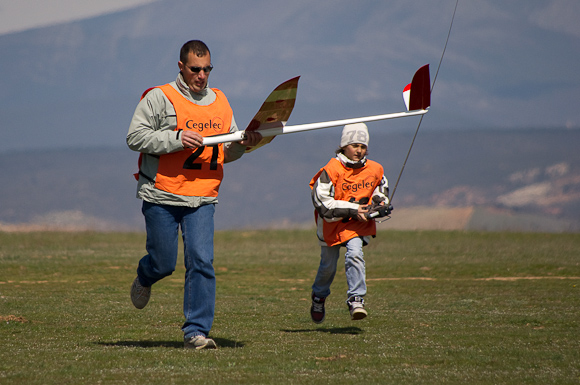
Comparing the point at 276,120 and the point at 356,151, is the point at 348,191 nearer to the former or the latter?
the point at 356,151

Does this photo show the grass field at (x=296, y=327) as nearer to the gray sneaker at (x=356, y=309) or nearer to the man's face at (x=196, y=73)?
the gray sneaker at (x=356, y=309)

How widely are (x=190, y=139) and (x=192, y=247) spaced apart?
35.8 inches

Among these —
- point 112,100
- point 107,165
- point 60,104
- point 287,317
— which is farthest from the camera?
point 112,100

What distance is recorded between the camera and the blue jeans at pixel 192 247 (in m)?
6.63

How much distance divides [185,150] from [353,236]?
2316 millimetres

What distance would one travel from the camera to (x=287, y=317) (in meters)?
9.57

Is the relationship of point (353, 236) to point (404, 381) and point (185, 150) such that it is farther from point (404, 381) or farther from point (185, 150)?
point (404, 381)

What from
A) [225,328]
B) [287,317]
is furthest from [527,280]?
[225,328]

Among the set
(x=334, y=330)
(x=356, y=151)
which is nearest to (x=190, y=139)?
(x=356, y=151)

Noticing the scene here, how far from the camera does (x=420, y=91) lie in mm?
7652

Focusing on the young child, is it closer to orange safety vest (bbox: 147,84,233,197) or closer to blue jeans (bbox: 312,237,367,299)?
blue jeans (bbox: 312,237,367,299)

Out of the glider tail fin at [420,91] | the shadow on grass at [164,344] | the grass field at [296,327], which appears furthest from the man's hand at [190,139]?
the glider tail fin at [420,91]

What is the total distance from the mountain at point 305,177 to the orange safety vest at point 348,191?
91.5 meters

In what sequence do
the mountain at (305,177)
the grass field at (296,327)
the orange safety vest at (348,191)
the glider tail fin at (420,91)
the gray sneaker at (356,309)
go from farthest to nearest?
the mountain at (305,177) → the orange safety vest at (348,191) → the gray sneaker at (356,309) → the glider tail fin at (420,91) → the grass field at (296,327)
